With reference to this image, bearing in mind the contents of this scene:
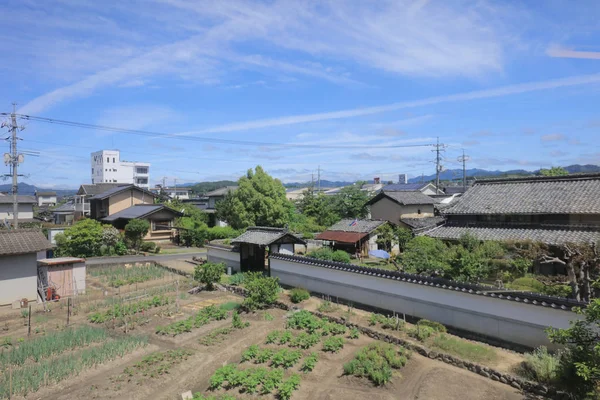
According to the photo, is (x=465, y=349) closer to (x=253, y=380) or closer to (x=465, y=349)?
(x=465, y=349)

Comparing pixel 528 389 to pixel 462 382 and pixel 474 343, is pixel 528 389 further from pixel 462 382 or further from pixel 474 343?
pixel 474 343

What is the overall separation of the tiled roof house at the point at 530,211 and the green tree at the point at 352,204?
1885cm

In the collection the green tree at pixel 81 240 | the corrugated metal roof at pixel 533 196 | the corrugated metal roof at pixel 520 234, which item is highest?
the corrugated metal roof at pixel 533 196

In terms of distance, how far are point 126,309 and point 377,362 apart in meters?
12.7

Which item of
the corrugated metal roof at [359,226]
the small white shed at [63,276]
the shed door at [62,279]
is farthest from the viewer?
the corrugated metal roof at [359,226]

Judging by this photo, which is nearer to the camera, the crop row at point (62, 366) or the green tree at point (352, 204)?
the crop row at point (62, 366)

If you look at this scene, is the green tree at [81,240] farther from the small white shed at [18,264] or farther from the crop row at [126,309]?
the crop row at [126,309]

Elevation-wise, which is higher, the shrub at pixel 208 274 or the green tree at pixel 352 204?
the green tree at pixel 352 204

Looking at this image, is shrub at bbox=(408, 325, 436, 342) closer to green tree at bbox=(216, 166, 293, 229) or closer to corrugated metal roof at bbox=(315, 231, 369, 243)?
corrugated metal roof at bbox=(315, 231, 369, 243)

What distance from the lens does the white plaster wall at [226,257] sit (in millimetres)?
27359

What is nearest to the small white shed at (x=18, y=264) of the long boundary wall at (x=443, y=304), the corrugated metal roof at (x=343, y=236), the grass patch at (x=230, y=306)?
the grass patch at (x=230, y=306)

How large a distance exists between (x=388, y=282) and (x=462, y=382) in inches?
268

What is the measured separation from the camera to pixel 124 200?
47.5 metres

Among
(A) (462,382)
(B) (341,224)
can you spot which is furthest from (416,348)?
(B) (341,224)
